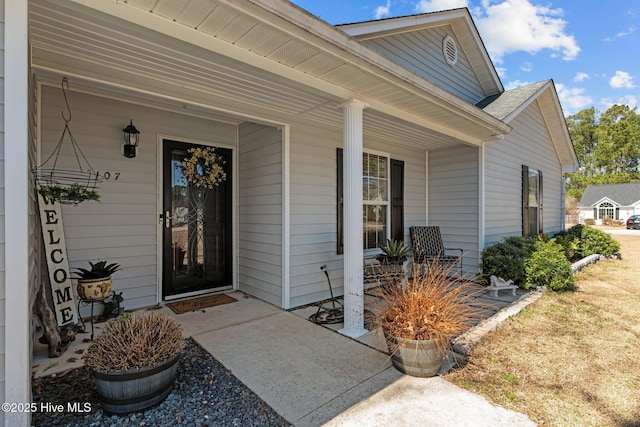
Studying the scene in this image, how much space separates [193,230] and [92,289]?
1.55m

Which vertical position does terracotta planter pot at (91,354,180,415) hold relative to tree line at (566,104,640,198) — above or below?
below

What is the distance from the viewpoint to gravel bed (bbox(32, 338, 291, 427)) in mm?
1857

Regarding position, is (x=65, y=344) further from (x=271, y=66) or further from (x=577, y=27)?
(x=577, y=27)

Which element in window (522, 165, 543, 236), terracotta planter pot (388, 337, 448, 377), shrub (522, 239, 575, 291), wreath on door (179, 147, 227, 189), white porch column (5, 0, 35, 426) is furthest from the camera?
window (522, 165, 543, 236)

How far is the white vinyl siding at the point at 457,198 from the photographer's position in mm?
5477

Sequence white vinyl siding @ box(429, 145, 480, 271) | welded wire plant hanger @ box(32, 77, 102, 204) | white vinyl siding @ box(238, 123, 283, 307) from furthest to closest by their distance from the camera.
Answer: white vinyl siding @ box(429, 145, 480, 271)
white vinyl siding @ box(238, 123, 283, 307)
welded wire plant hanger @ box(32, 77, 102, 204)

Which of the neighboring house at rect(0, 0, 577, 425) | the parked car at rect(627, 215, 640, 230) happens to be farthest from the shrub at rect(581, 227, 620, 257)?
the parked car at rect(627, 215, 640, 230)

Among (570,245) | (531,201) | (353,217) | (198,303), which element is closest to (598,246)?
(570,245)

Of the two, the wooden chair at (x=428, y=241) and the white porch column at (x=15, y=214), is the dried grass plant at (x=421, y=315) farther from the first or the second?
the wooden chair at (x=428, y=241)

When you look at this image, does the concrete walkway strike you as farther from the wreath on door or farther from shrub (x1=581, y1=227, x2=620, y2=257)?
shrub (x1=581, y1=227, x2=620, y2=257)

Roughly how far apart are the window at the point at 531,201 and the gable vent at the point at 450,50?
268 centimetres

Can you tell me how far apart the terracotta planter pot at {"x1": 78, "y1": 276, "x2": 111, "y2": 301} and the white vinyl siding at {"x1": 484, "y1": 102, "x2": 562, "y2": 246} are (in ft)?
18.3

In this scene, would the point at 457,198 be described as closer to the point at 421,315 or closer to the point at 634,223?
the point at 421,315

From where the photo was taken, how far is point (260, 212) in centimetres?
433
